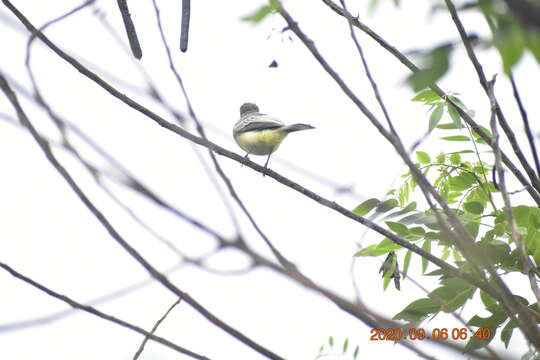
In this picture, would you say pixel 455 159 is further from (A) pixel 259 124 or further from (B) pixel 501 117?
(A) pixel 259 124

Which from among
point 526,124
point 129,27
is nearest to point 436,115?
point 526,124

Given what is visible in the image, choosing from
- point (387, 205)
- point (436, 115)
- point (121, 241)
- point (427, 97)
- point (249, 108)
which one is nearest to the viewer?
point (121, 241)

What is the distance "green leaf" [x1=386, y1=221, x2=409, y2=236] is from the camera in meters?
2.18

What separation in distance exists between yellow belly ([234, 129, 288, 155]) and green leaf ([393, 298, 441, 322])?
4.05m

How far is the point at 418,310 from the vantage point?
Result: 2088mm

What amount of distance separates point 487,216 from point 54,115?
61.1 inches

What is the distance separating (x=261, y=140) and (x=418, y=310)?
4221 millimetres

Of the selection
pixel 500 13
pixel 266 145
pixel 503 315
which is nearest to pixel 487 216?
pixel 503 315

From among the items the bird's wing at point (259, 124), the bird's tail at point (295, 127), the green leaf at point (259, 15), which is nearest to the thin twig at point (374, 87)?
the green leaf at point (259, 15)

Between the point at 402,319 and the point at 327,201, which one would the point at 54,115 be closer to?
the point at 327,201

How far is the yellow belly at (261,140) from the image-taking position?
6.13 metres

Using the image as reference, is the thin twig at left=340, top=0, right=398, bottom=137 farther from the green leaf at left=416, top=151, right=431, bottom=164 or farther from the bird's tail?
the bird's tail

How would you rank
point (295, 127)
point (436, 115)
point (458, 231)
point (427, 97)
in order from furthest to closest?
point (295, 127), point (427, 97), point (436, 115), point (458, 231)

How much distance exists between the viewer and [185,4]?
6.38ft
